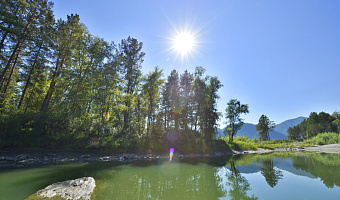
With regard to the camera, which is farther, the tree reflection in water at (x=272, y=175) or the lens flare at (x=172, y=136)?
the lens flare at (x=172, y=136)

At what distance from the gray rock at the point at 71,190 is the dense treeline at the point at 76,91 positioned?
13.2 metres

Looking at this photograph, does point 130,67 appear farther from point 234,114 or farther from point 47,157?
point 234,114

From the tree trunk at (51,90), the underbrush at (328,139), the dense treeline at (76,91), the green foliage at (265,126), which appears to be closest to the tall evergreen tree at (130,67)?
the dense treeline at (76,91)

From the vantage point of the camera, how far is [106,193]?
6.61 m

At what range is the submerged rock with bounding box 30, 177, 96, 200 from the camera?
5711 millimetres

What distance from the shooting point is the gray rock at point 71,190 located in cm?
573

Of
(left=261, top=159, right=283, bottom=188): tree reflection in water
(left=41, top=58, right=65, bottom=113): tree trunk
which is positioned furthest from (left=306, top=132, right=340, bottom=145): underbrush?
(left=41, top=58, right=65, bottom=113): tree trunk

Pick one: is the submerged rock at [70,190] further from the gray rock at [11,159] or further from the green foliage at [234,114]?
the green foliage at [234,114]

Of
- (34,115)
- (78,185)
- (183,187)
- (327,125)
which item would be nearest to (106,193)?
(78,185)

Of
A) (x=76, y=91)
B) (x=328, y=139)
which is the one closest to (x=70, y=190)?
(x=76, y=91)

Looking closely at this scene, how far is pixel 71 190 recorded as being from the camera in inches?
242

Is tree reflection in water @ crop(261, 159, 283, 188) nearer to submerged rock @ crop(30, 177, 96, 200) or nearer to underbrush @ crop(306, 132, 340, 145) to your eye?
submerged rock @ crop(30, 177, 96, 200)

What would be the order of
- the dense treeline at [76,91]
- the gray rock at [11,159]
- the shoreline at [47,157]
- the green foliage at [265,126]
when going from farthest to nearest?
1. the green foliage at [265,126]
2. the dense treeline at [76,91]
3. the gray rock at [11,159]
4. the shoreline at [47,157]

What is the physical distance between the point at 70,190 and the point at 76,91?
19.7 meters
